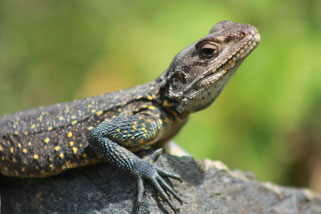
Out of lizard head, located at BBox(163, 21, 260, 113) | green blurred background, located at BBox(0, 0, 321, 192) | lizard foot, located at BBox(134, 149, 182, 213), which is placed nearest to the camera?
lizard foot, located at BBox(134, 149, 182, 213)

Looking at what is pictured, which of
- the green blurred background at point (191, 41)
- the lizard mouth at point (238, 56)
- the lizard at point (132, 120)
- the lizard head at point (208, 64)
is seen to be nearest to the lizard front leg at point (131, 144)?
the lizard at point (132, 120)

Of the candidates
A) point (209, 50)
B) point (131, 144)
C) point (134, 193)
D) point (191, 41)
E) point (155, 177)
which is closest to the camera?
point (155, 177)

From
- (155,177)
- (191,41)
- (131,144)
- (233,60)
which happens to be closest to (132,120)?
(131,144)

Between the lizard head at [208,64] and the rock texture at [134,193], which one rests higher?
the lizard head at [208,64]

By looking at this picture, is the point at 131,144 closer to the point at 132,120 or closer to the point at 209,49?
the point at 132,120

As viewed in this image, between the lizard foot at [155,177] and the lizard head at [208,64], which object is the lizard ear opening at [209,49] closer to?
the lizard head at [208,64]

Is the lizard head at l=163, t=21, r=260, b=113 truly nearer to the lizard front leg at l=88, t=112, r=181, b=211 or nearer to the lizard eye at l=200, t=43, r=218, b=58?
the lizard eye at l=200, t=43, r=218, b=58

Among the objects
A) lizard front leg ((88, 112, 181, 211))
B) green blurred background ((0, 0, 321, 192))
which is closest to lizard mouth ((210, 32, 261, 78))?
lizard front leg ((88, 112, 181, 211))

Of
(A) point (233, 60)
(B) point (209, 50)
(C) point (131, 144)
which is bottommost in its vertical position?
(C) point (131, 144)
